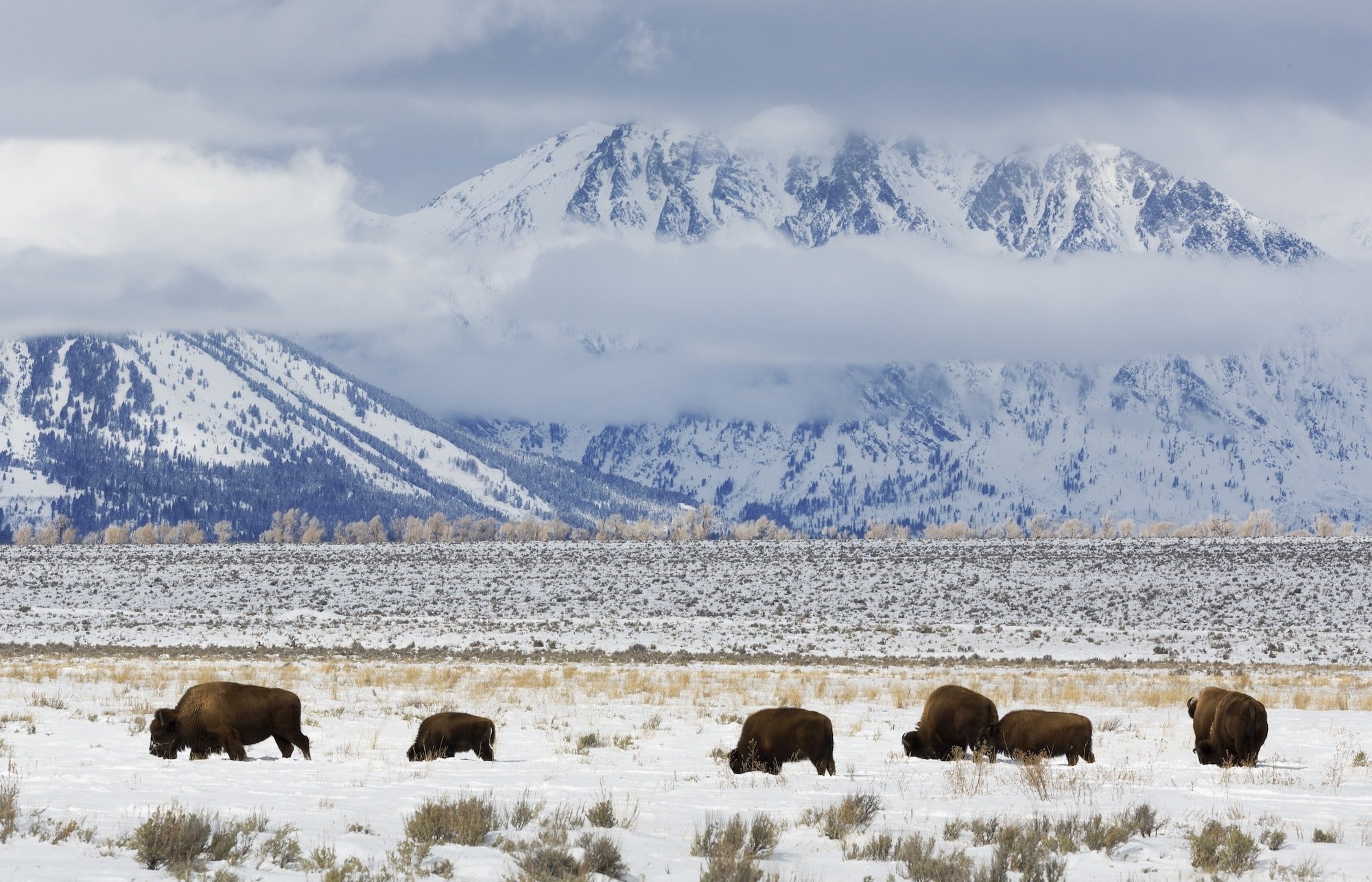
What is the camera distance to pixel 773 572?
3447 inches

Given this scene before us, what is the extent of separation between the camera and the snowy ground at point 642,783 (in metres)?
10.3

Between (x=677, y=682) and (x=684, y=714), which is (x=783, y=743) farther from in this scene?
(x=677, y=682)

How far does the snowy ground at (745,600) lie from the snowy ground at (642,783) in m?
22.2

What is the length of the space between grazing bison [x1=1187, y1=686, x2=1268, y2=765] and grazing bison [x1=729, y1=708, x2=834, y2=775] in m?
4.83

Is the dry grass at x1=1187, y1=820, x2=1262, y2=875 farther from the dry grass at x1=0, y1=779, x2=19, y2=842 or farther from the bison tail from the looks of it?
the dry grass at x1=0, y1=779, x2=19, y2=842

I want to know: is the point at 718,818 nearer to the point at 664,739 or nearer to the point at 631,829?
the point at 631,829

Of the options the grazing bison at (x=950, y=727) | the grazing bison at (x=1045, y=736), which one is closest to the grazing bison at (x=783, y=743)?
the grazing bison at (x=950, y=727)

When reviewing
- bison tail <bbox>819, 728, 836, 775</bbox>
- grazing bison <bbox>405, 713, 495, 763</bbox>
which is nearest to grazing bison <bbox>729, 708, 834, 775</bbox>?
bison tail <bbox>819, 728, 836, 775</bbox>

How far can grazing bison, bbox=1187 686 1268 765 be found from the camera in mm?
16531

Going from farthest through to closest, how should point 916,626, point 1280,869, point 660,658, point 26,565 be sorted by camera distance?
point 26,565
point 916,626
point 660,658
point 1280,869

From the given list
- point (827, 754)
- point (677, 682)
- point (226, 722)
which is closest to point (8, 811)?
point (226, 722)

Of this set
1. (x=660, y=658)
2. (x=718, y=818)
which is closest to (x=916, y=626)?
(x=660, y=658)

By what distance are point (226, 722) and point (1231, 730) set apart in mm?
11746

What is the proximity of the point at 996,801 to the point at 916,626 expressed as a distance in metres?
51.1
